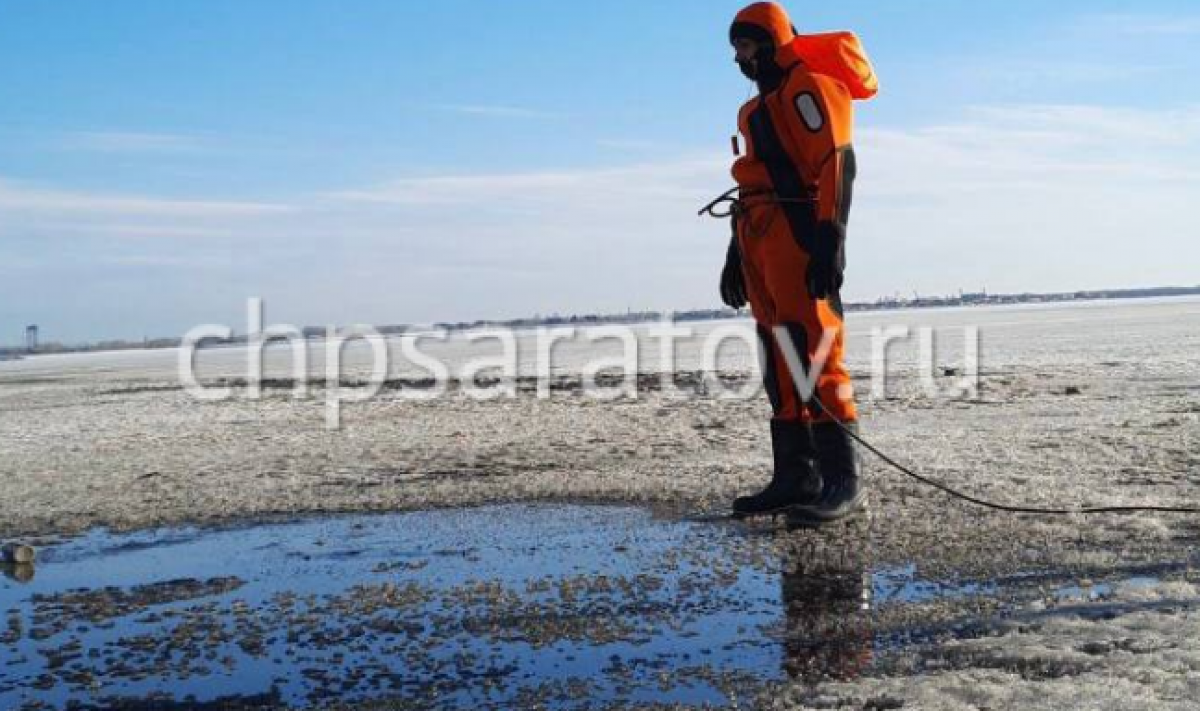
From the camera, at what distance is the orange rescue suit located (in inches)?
185

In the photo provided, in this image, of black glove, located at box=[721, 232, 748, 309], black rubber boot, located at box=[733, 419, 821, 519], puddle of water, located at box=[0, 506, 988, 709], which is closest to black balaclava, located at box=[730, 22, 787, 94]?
black glove, located at box=[721, 232, 748, 309]

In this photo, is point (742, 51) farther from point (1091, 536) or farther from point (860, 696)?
point (860, 696)

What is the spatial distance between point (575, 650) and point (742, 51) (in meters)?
A: 3.22

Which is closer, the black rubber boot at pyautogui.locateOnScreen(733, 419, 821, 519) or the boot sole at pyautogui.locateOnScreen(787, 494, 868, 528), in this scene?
the boot sole at pyautogui.locateOnScreen(787, 494, 868, 528)

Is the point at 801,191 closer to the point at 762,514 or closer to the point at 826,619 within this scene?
the point at 762,514

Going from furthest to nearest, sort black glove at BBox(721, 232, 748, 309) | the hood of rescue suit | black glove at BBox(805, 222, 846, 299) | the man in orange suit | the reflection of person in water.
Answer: black glove at BBox(721, 232, 748, 309) → the hood of rescue suit → the man in orange suit → black glove at BBox(805, 222, 846, 299) → the reflection of person in water

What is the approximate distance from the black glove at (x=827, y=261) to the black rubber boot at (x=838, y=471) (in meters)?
0.66

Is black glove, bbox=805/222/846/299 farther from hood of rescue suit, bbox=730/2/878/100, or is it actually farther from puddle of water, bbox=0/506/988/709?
puddle of water, bbox=0/506/988/709

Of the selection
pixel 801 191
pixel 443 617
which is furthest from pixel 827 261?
pixel 443 617

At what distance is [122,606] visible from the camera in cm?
377

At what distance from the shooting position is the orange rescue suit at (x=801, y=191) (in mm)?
4691

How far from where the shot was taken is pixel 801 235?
15.7 feet

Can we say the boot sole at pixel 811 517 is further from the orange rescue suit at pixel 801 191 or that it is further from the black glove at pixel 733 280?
the black glove at pixel 733 280

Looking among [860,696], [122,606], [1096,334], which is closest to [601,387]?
[122,606]
